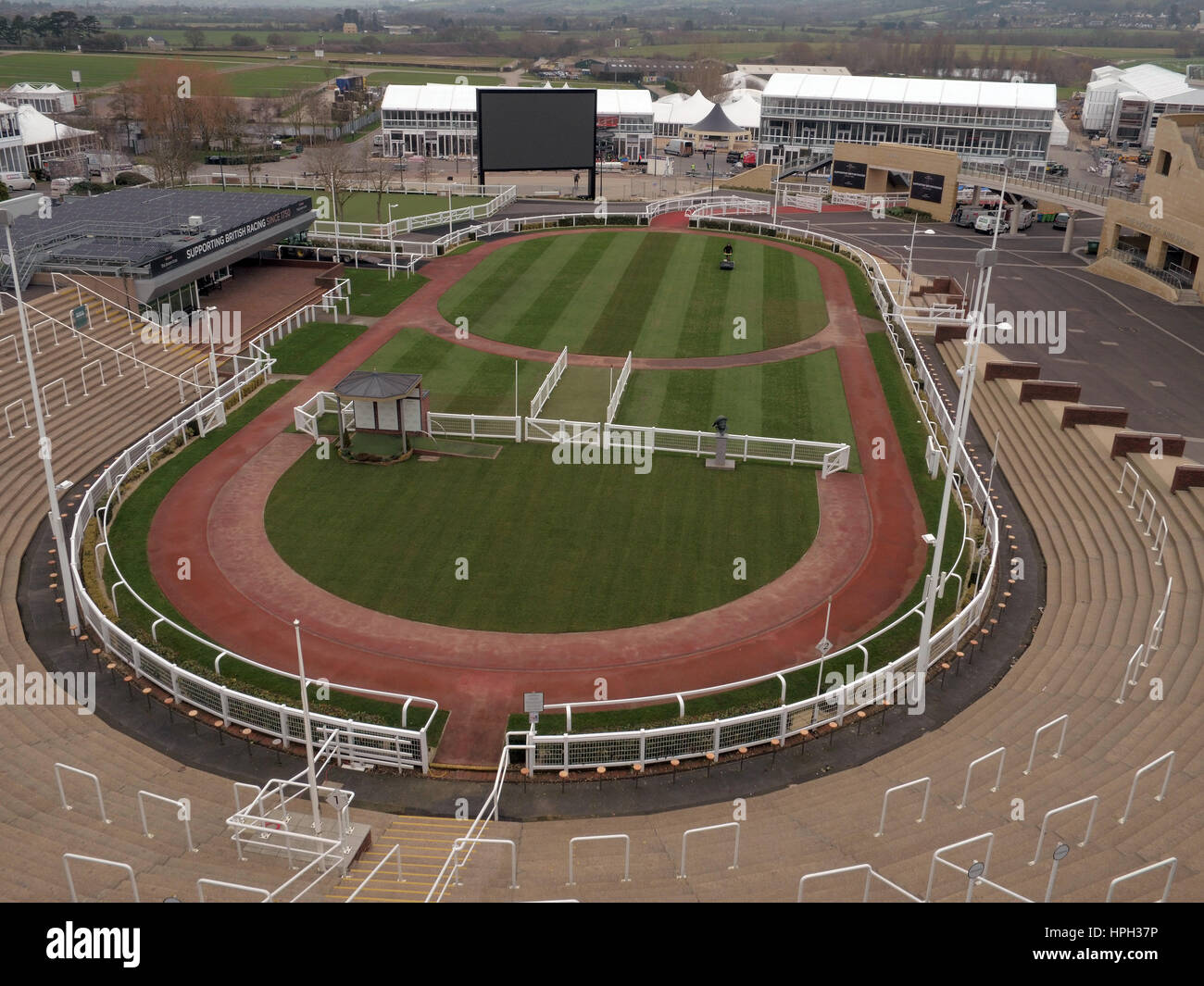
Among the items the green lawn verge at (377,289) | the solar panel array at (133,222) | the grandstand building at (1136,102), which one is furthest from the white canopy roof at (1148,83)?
the solar panel array at (133,222)

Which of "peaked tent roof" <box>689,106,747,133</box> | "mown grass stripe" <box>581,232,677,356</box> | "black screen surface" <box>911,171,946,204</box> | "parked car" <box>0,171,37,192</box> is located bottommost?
"mown grass stripe" <box>581,232,677,356</box>

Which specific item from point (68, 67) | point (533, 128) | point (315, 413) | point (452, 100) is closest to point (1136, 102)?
Answer: point (452, 100)

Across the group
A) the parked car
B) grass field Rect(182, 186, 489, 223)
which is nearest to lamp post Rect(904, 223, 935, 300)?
grass field Rect(182, 186, 489, 223)

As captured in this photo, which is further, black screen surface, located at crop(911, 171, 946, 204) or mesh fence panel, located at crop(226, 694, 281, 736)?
black screen surface, located at crop(911, 171, 946, 204)

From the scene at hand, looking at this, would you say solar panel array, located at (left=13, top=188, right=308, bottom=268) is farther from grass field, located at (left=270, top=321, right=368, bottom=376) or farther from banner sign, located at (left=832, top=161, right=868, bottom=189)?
banner sign, located at (left=832, top=161, right=868, bottom=189)

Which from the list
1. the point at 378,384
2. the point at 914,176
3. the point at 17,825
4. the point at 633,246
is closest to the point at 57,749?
the point at 17,825

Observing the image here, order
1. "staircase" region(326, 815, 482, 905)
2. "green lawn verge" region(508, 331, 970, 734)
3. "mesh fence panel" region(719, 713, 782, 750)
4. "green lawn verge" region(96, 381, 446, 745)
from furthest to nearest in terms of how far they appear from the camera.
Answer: "green lawn verge" region(96, 381, 446, 745) < "green lawn verge" region(508, 331, 970, 734) < "mesh fence panel" region(719, 713, 782, 750) < "staircase" region(326, 815, 482, 905)
